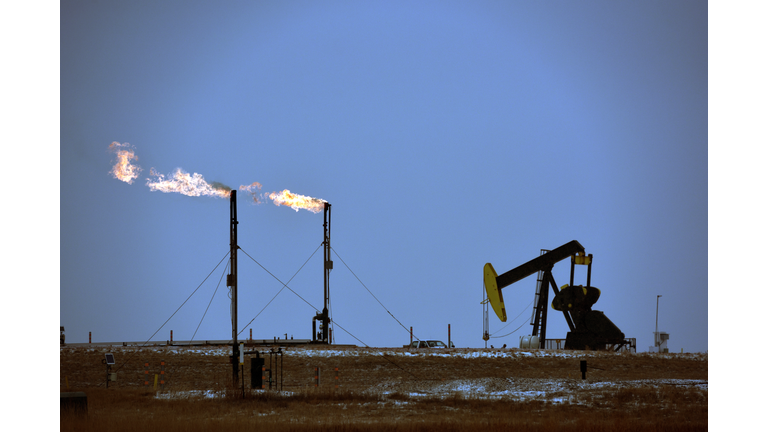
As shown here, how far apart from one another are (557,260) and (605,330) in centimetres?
489

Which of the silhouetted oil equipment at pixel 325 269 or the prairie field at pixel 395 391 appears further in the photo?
the silhouetted oil equipment at pixel 325 269

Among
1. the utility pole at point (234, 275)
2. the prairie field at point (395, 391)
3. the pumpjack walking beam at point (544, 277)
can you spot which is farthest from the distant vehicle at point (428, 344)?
the utility pole at point (234, 275)

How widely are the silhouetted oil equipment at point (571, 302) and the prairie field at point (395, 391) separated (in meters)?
3.68

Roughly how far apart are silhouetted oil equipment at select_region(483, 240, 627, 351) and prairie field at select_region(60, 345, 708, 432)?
3.68 m

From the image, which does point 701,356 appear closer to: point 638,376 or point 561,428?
point 638,376

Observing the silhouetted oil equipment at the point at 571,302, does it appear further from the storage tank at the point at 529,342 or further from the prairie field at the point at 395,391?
the prairie field at the point at 395,391

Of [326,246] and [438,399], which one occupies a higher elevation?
[326,246]

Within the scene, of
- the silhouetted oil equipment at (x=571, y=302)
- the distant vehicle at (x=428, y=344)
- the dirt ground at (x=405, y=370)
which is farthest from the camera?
the distant vehicle at (x=428, y=344)

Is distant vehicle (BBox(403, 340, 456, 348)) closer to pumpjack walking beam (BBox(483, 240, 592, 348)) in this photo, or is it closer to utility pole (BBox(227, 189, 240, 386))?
pumpjack walking beam (BBox(483, 240, 592, 348))

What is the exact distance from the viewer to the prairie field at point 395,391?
18875 millimetres

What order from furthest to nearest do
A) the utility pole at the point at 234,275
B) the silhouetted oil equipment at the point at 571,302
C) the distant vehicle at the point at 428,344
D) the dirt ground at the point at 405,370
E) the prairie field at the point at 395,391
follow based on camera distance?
the distant vehicle at the point at 428,344 < the silhouetted oil equipment at the point at 571,302 < the dirt ground at the point at 405,370 < the utility pole at the point at 234,275 < the prairie field at the point at 395,391

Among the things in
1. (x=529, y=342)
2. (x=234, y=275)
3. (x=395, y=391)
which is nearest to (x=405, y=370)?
(x=395, y=391)

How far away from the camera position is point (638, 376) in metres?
32.8
